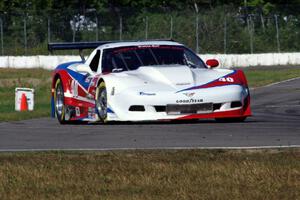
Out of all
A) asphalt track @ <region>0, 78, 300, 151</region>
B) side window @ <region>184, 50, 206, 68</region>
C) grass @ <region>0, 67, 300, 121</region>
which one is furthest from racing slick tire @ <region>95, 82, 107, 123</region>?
grass @ <region>0, 67, 300, 121</region>

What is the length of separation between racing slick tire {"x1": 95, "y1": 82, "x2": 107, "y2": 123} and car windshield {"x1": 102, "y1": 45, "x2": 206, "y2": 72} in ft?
2.06

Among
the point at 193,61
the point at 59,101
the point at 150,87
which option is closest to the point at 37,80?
the point at 59,101

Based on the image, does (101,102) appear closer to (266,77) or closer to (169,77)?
(169,77)

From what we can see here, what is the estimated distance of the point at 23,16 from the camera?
48.6 meters

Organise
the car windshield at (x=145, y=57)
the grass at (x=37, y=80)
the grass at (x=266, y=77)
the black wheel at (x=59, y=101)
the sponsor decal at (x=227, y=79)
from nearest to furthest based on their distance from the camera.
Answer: the sponsor decal at (x=227, y=79) → the car windshield at (x=145, y=57) → the black wheel at (x=59, y=101) → the grass at (x=37, y=80) → the grass at (x=266, y=77)

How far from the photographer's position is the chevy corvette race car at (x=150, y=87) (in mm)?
15234

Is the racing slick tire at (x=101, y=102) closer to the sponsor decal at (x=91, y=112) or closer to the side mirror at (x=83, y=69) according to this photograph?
the sponsor decal at (x=91, y=112)

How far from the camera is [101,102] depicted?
1605 cm

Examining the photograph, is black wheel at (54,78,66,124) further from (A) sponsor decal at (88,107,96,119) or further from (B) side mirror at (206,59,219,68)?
(B) side mirror at (206,59,219,68)

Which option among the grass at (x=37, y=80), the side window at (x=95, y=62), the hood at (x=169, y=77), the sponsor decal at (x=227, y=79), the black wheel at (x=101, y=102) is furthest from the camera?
the grass at (x=37, y=80)

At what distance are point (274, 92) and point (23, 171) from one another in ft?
54.0

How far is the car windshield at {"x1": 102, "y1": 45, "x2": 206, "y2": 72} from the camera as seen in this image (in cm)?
1667

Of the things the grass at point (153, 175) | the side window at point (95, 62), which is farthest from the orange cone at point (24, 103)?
the grass at point (153, 175)

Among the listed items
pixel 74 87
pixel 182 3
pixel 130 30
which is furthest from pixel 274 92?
pixel 182 3
